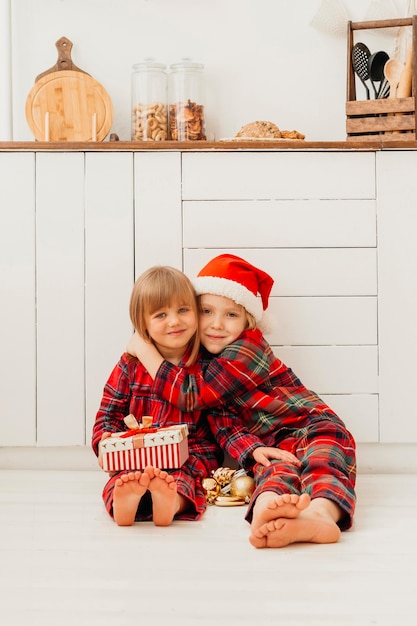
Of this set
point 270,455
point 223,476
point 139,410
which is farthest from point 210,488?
point 139,410

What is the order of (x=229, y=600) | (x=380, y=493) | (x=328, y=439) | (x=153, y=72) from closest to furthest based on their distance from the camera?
1. (x=229, y=600)
2. (x=328, y=439)
3. (x=380, y=493)
4. (x=153, y=72)

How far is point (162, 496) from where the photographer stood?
171 cm

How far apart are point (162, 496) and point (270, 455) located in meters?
0.35

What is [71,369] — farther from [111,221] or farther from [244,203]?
[244,203]

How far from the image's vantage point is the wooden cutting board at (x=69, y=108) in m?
2.47

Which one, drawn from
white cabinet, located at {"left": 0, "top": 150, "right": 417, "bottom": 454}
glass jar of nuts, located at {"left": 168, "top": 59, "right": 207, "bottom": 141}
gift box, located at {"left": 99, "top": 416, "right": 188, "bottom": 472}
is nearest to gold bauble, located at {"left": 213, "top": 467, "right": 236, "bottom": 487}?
gift box, located at {"left": 99, "top": 416, "right": 188, "bottom": 472}

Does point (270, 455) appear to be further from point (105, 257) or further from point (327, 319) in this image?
point (105, 257)

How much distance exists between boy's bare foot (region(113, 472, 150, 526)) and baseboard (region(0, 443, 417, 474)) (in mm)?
602

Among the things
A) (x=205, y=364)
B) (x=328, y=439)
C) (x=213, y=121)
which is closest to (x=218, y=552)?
(x=328, y=439)

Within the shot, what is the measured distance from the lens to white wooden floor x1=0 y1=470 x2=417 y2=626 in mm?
1264

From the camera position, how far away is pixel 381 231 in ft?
7.58

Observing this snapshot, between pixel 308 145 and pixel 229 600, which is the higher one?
pixel 308 145

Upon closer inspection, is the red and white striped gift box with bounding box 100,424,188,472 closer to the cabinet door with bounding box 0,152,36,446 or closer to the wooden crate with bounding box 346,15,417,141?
the cabinet door with bounding box 0,152,36,446

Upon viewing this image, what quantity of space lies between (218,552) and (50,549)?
0.33 meters
